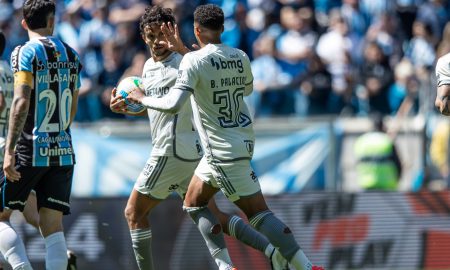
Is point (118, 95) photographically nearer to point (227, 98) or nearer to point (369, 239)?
point (227, 98)

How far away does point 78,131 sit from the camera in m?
15.9

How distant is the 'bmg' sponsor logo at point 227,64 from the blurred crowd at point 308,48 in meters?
7.21

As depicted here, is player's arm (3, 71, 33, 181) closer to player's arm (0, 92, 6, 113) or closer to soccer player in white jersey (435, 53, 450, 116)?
player's arm (0, 92, 6, 113)

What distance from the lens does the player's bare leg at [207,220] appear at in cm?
991

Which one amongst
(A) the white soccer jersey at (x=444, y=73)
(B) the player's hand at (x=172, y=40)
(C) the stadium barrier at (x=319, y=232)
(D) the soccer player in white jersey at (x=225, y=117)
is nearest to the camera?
(A) the white soccer jersey at (x=444, y=73)

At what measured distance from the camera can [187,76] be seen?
9195 millimetres

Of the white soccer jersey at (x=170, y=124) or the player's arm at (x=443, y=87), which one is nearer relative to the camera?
the player's arm at (x=443, y=87)

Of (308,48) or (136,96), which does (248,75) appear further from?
(308,48)

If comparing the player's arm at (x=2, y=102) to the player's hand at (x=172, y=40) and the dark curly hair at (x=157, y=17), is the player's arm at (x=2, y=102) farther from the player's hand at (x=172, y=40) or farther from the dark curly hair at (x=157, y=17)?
the player's hand at (x=172, y=40)

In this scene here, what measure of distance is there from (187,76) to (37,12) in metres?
1.41

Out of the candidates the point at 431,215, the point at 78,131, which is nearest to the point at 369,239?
the point at 431,215

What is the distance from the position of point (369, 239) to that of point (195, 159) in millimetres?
4181

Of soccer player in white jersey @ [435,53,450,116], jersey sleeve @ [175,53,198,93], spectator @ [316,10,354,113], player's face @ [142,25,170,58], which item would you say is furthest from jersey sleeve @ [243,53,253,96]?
spectator @ [316,10,354,113]

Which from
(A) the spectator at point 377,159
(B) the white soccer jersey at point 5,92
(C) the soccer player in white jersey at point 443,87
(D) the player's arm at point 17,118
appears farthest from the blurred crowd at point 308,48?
(D) the player's arm at point 17,118
